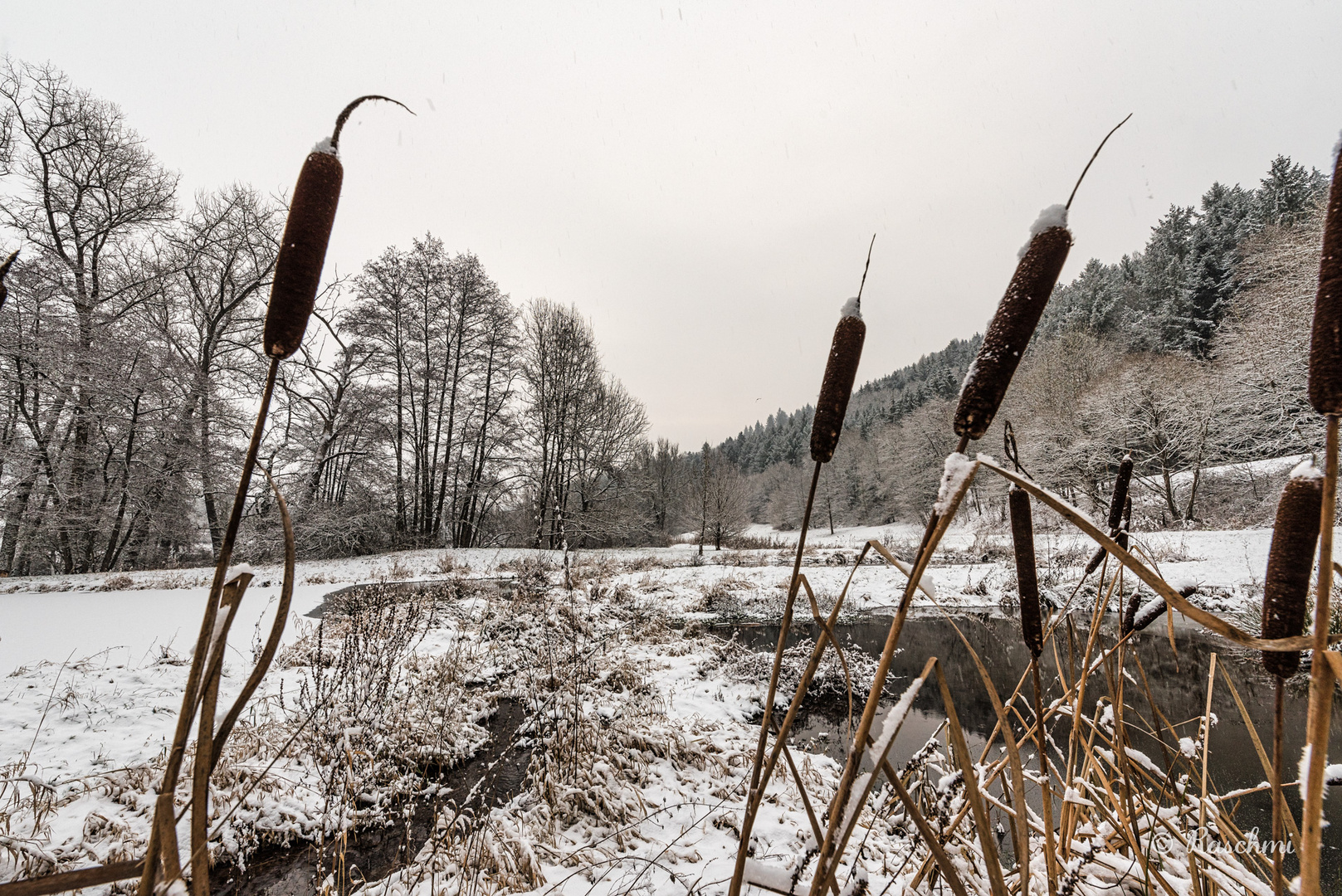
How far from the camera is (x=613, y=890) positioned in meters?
2.46

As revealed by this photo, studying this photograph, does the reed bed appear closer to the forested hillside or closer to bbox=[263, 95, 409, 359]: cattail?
bbox=[263, 95, 409, 359]: cattail

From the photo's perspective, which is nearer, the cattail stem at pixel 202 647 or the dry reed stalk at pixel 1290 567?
the cattail stem at pixel 202 647

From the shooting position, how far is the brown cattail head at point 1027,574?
669 mm

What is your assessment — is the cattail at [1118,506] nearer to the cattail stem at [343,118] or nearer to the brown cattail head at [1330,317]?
the brown cattail head at [1330,317]

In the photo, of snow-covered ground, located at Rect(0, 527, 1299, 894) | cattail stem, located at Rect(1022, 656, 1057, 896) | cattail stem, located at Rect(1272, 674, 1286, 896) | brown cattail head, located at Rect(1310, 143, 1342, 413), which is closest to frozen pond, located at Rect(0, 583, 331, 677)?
snow-covered ground, located at Rect(0, 527, 1299, 894)

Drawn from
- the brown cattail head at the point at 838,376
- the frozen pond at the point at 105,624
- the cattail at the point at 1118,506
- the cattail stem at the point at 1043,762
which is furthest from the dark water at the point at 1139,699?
the frozen pond at the point at 105,624

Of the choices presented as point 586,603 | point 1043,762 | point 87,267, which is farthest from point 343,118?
point 87,267

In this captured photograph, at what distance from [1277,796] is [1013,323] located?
0.58 metres

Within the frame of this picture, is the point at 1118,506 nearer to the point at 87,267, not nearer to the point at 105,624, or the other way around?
the point at 105,624

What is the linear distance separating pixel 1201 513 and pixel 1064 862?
945 inches

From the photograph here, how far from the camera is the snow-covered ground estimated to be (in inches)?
109

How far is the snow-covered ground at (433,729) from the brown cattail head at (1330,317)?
0.39 metres

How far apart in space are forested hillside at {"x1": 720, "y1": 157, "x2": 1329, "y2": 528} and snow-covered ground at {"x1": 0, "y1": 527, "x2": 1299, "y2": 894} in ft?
15.1

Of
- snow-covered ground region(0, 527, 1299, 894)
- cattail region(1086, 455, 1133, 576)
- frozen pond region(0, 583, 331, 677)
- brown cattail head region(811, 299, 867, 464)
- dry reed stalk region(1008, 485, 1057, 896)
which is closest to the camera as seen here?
dry reed stalk region(1008, 485, 1057, 896)
